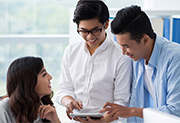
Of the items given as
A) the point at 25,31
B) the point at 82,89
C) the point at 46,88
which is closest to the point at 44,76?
the point at 46,88

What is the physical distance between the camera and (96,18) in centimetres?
180

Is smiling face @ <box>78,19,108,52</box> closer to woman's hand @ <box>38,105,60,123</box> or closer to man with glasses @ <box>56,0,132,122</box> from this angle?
man with glasses @ <box>56,0,132,122</box>

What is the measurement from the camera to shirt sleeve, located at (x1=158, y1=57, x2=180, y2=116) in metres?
1.59

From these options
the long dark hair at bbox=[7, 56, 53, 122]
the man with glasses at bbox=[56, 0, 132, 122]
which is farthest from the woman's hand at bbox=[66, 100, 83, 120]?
the long dark hair at bbox=[7, 56, 53, 122]

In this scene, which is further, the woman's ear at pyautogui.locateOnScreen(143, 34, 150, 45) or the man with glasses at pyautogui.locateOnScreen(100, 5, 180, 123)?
the woman's ear at pyautogui.locateOnScreen(143, 34, 150, 45)

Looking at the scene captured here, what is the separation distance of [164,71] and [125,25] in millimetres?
398

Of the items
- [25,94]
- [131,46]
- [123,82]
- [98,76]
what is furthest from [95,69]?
[25,94]

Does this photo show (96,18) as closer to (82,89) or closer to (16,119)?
(82,89)

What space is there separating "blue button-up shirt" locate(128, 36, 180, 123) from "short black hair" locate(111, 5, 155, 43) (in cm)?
13

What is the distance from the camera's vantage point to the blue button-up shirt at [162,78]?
62.9 inches

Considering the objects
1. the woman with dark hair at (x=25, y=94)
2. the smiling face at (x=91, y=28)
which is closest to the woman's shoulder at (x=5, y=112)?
the woman with dark hair at (x=25, y=94)

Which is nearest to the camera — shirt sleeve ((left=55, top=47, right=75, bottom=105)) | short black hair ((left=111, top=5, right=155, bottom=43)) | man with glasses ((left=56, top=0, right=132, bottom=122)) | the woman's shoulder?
the woman's shoulder

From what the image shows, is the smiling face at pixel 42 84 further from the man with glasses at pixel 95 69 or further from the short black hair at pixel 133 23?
the short black hair at pixel 133 23

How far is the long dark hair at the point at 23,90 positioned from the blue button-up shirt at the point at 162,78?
28.5 inches
